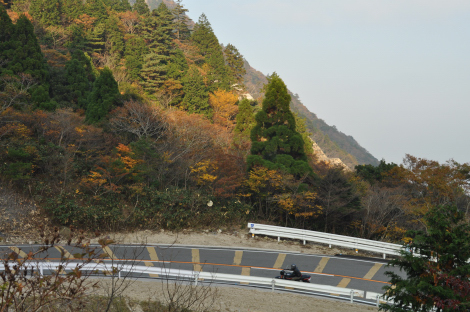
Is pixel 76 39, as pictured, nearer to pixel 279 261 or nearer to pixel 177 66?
pixel 177 66

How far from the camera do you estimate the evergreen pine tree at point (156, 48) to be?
139ft

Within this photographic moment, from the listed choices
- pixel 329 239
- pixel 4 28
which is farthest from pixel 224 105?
pixel 329 239

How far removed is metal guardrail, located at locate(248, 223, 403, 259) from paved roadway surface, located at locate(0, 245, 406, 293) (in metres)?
0.97

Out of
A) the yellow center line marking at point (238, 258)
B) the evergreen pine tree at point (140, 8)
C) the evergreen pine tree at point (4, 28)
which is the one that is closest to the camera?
the yellow center line marking at point (238, 258)

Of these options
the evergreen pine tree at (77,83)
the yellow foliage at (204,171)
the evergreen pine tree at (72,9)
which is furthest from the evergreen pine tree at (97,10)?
the yellow foliage at (204,171)

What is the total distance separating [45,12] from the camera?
1754 inches

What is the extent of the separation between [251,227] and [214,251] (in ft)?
9.69

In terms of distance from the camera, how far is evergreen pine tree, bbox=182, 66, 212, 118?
41125mm

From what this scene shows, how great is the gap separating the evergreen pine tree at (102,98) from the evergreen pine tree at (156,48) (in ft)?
38.8

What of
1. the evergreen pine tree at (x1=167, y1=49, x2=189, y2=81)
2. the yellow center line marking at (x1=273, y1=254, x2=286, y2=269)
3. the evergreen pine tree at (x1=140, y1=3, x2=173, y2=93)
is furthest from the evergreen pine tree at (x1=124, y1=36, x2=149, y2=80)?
the yellow center line marking at (x1=273, y1=254, x2=286, y2=269)

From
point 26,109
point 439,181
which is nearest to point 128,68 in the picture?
point 26,109

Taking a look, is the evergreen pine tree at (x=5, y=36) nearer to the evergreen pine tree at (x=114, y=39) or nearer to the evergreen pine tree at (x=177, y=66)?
the evergreen pine tree at (x=114, y=39)

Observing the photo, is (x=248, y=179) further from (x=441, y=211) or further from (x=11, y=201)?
(x=441, y=211)

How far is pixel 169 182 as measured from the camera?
22.9 meters
